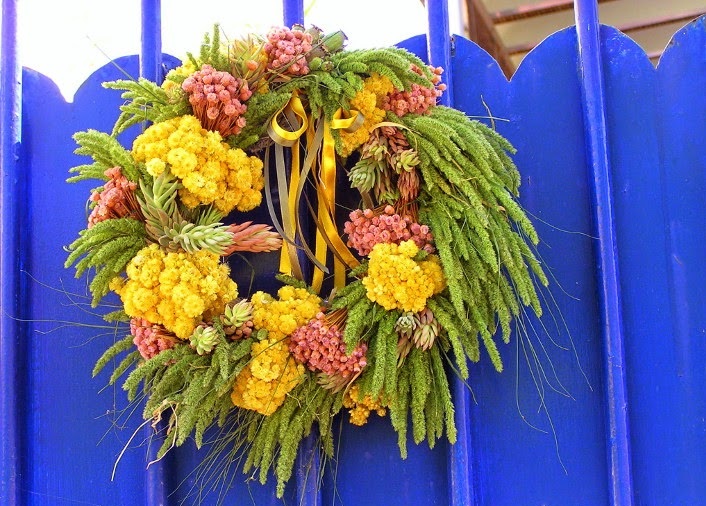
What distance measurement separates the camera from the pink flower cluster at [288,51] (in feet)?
4.51

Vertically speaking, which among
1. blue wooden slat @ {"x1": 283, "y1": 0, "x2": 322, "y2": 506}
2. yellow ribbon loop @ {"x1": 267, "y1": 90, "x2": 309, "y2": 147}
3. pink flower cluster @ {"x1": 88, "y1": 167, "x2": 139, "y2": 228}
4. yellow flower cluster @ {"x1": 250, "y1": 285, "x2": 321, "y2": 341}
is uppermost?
yellow ribbon loop @ {"x1": 267, "y1": 90, "x2": 309, "y2": 147}

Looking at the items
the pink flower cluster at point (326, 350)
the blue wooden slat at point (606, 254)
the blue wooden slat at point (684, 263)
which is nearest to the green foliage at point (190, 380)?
the pink flower cluster at point (326, 350)

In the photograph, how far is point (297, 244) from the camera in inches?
57.2

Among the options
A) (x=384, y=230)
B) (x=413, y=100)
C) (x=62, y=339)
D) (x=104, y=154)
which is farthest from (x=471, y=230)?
(x=62, y=339)

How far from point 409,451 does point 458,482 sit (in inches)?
5.3

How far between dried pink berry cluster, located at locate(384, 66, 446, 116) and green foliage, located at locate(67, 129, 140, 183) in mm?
556

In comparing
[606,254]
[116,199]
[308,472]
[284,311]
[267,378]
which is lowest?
[308,472]

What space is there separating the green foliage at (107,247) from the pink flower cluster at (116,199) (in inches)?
1.0

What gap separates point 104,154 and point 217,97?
0.27 meters

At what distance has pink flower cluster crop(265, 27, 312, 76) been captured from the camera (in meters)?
1.38

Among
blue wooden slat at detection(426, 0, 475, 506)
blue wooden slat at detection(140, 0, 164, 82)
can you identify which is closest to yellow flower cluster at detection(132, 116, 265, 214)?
blue wooden slat at detection(140, 0, 164, 82)

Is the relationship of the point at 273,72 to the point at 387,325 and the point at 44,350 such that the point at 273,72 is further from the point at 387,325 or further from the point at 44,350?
the point at 44,350

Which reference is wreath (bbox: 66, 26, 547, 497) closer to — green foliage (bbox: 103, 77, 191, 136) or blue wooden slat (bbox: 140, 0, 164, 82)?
green foliage (bbox: 103, 77, 191, 136)

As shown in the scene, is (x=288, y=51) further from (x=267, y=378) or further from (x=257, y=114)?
(x=267, y=378)
